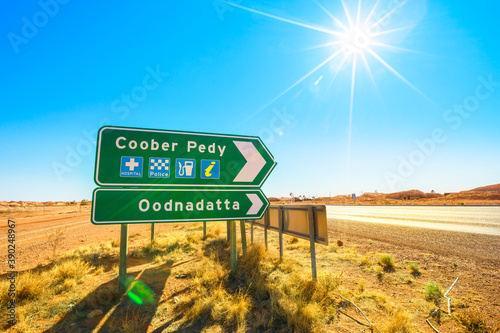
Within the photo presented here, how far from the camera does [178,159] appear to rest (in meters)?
4.84

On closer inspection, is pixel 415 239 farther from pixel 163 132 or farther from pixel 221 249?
pixel 163 132

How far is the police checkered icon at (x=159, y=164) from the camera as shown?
4.64m

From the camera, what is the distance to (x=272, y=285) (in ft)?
15.9

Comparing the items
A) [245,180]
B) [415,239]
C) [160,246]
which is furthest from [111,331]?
[415,239]

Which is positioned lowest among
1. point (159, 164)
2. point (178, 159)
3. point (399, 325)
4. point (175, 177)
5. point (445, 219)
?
point (445, 219)

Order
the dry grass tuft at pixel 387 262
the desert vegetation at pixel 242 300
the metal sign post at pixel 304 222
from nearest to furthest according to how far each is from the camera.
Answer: the desert vegetation at pixel 242 300 < the metal sign post at pixel 304 222 < the dry grass tuft at pixel 387 262

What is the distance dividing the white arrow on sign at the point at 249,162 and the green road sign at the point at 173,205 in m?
0.32

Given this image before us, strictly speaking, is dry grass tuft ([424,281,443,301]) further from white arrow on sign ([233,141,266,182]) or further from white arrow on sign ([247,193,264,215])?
white arrow on sign ([233,141,266,182])

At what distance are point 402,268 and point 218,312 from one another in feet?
17.4

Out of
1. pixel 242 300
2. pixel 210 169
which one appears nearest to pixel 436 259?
pixel 242 300

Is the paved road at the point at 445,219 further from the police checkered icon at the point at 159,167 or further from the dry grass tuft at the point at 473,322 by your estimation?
the police checkered icon at the point at 159,167

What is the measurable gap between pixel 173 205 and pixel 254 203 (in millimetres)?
1793

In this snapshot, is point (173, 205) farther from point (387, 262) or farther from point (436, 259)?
point (436, 259)

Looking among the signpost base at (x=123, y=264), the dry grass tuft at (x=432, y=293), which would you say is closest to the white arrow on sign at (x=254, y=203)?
the signpost base at (x=123, y=264)
